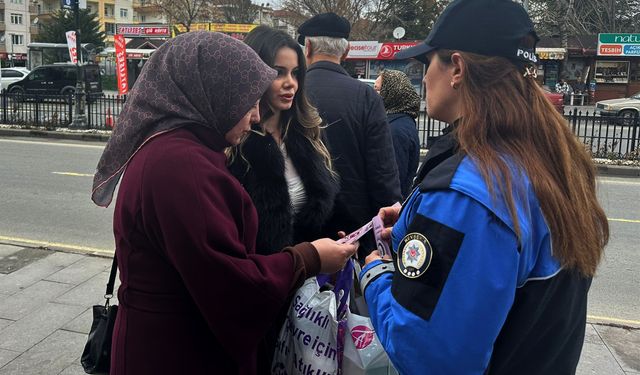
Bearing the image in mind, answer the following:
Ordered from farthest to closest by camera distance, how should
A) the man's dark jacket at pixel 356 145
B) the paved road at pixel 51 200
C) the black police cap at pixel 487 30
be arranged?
the paved road at pixel 51 200 < the man's dark jacket at pixel 356 145 < the black police cap at pixel 487 30

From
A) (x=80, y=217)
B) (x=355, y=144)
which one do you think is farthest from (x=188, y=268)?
(x=80, y=217)

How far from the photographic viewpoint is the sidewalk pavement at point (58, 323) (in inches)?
137

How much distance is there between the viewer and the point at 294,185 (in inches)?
103

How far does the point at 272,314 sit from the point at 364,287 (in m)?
0.28

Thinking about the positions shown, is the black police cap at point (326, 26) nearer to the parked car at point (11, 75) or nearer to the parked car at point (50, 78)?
the parked car at point (50, 78)

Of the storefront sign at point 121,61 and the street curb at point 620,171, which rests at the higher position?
the storefront sign at point 121,61

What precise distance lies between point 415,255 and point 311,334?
680 millimetres

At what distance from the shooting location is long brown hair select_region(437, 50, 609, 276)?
1.33 meters

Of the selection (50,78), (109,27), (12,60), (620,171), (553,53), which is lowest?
(620,171)

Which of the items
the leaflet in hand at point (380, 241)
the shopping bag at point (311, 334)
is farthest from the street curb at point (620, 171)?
the shopping bag at point (311, 334)

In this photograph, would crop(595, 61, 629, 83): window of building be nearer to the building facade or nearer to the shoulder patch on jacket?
the shoulder patch on jacket

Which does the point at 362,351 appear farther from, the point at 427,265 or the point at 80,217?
the point at 80,217

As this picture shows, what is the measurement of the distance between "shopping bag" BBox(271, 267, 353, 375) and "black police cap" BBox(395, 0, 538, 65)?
0.89m

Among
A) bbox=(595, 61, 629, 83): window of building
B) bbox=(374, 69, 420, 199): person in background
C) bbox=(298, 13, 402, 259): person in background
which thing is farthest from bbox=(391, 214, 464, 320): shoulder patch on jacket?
bbox=(595, 61, 629, 83): window of building
